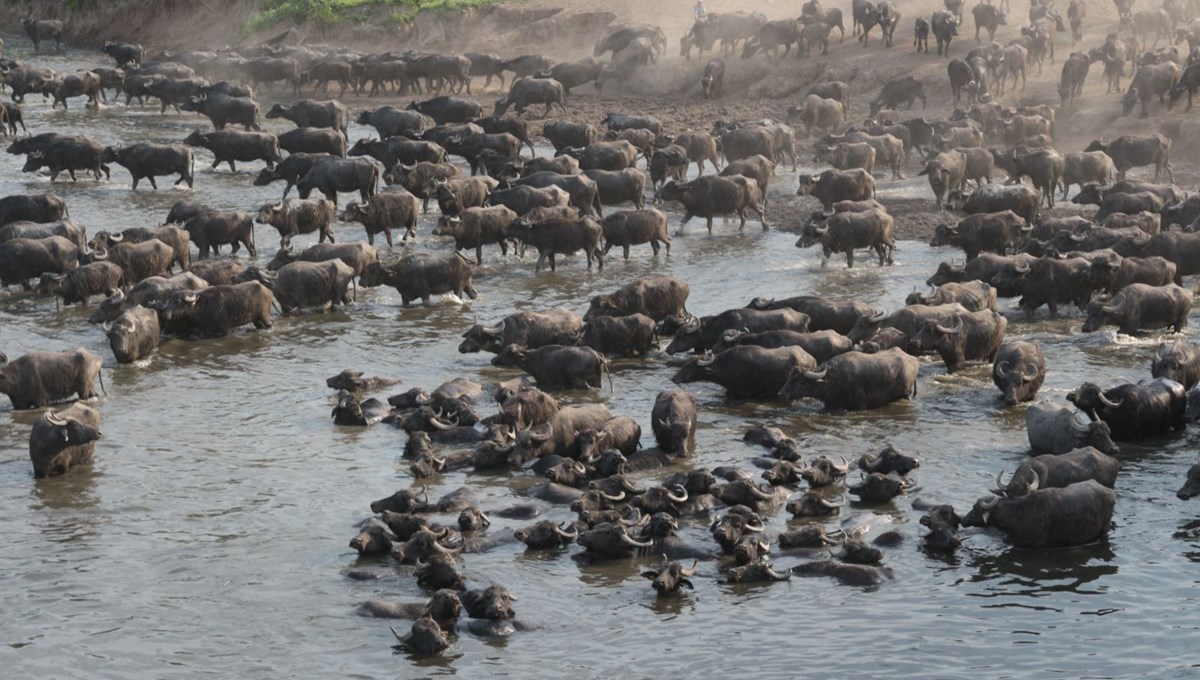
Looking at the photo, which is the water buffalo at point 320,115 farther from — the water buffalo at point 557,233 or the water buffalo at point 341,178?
the water buffalo at point 557,233

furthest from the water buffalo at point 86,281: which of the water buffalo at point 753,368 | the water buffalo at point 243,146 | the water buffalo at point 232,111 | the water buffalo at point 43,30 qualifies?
the water buffalo at point 43,30

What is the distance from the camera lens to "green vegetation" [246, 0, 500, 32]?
172 feet

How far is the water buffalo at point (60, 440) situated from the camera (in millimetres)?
15492

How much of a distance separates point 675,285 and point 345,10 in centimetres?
3673

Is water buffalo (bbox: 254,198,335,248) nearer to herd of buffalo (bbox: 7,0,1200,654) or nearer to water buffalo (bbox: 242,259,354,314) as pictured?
herd of buffalo (bbox: 7,0,1200,654)

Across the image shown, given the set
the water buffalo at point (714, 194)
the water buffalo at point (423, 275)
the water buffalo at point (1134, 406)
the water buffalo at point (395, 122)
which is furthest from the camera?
the water buffalo at point (395, 122)

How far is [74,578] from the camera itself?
517 inches

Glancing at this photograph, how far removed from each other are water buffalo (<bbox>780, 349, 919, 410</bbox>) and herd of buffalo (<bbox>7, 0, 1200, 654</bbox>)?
31mm

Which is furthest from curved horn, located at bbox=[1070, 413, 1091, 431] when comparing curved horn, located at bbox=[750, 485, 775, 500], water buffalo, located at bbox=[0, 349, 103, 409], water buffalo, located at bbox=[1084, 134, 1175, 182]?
water buffalo, located at bbox=[1084, 134, 1175, 182]

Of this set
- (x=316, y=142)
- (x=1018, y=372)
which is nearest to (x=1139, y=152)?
(x=1018, y=372)

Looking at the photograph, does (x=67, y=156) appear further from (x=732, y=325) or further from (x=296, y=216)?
(x=732, y=325)

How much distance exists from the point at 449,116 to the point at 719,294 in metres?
17.9

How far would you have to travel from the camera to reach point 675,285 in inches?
829

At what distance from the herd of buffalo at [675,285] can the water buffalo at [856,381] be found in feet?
0.10
